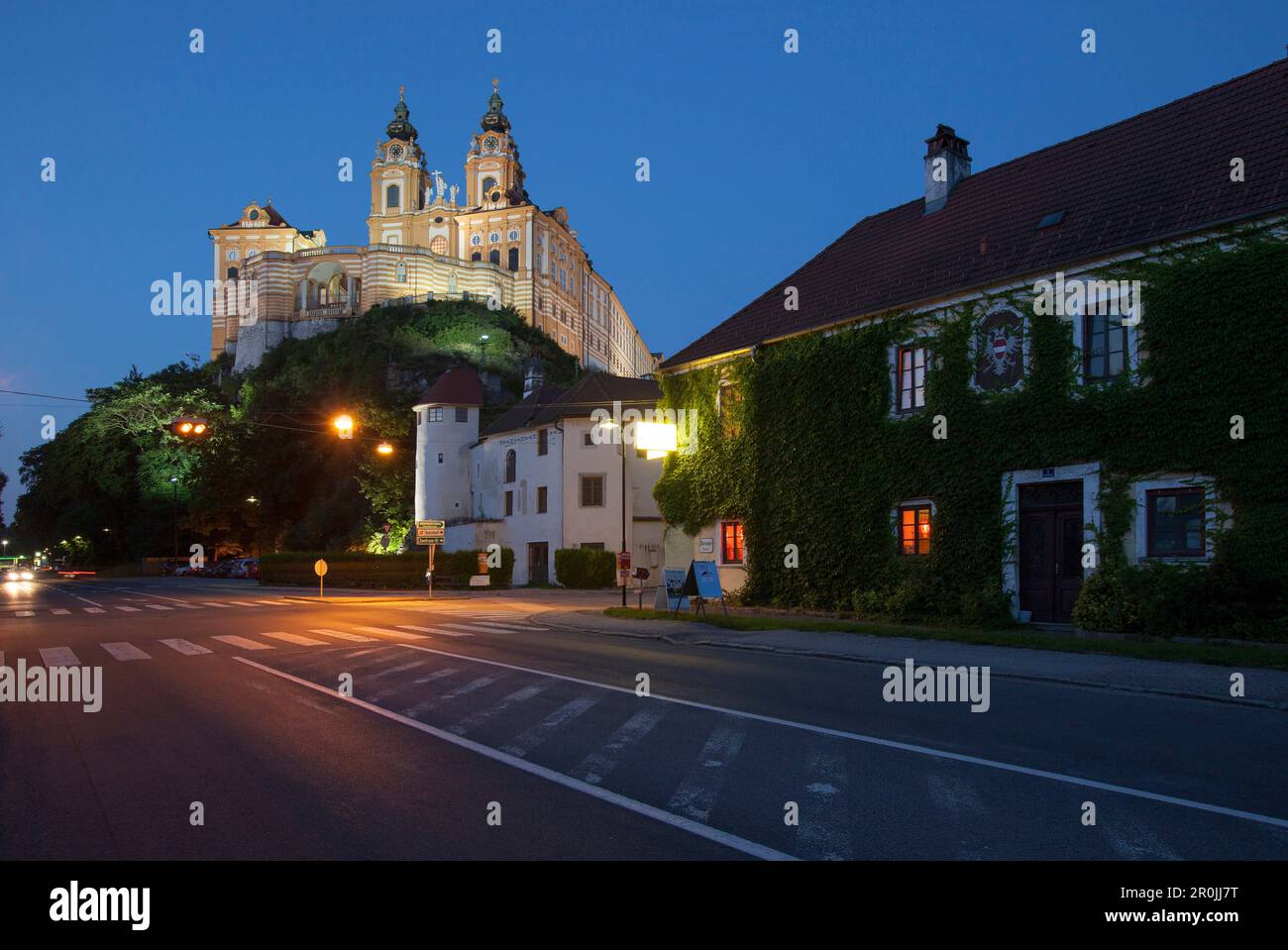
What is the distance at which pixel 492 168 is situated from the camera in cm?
13300

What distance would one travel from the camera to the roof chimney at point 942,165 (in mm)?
27406

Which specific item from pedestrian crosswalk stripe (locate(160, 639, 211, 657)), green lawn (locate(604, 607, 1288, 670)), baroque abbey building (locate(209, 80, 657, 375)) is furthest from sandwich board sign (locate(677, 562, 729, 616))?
baroque abbey building (locate(209, 80, 657, 375))

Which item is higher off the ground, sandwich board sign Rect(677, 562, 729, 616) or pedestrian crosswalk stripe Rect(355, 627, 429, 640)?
sandwich board sign Rect(677, 562, 729, 616)

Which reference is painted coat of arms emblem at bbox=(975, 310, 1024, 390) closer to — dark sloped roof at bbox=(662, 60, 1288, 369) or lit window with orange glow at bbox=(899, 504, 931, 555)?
dark sloped roof at bbox=(662, 60, 1288, 369)

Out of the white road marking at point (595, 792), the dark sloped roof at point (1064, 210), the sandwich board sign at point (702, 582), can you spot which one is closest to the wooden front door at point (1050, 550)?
the dark sloped roof at point (1064, 210)

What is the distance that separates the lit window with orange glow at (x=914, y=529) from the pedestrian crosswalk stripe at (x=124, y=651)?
16.5 metres

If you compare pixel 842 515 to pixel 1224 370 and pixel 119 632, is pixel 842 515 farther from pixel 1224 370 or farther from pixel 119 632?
pixel 119 632

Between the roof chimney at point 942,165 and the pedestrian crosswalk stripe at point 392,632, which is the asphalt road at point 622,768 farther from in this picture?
the roof chimney at point 942,165

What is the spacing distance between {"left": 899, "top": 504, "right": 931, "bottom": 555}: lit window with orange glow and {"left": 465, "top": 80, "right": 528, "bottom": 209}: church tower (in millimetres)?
114772

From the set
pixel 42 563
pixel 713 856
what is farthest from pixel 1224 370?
pixel 42 563

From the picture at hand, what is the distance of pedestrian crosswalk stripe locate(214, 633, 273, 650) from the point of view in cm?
1848

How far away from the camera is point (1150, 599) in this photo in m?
18.2

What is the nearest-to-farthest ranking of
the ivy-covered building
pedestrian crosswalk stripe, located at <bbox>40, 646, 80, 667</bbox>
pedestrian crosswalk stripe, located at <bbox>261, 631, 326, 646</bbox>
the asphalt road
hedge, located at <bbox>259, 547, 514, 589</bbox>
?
the asphalt road, pedestrian crosswalk stripe, located at <bbox>40, 646, 80, 667</bbox>, the ivy-covered building, pedestrian crosswalk stripe, located at <bbox>261, 631, 326, 646</bbox>, hedge, located at <bbox>259, 547, 514, 589</bbox>

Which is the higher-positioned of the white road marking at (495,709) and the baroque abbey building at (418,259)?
the baroque abbey building at (418,259)
